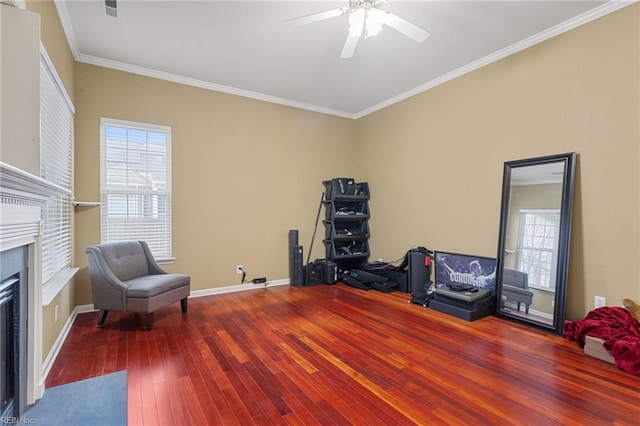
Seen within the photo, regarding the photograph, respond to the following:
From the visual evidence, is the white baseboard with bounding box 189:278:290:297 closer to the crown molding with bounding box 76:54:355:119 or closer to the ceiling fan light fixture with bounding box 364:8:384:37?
the crown molding with bounding box 76:54:355:119

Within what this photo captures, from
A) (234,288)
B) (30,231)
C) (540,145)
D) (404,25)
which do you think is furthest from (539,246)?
(30,231)

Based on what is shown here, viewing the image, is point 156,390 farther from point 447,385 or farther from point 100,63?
point 100,63

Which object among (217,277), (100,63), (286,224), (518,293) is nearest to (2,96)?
(100,63)

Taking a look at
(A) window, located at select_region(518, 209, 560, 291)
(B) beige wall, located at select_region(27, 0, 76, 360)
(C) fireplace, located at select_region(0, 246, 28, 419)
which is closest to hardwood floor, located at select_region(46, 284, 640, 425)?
(B) beige wall, located at select_region(27, 0, 76, 360)

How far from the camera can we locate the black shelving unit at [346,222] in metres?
5.19

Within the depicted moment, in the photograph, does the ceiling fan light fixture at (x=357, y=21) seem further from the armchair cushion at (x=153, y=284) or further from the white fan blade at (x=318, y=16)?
the armchair cushion at (x=153, y=284)

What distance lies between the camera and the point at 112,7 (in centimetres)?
270

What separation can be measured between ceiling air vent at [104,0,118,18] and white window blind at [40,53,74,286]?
0.75 m

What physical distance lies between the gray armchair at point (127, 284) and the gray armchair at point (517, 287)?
3623 millimetres

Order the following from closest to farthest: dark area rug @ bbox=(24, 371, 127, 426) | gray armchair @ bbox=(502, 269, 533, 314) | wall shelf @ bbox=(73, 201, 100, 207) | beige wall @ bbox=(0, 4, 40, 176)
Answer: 1. beige wall @ bbox=(0, 4, 40, 176)
2. dark area rug @ bbox=(24, 371, 127, 426)
3. gray armchair @ bbox=(502, 269, 533, 314)
4. wall shelf @ bbox=(73, 201, 100, 207)

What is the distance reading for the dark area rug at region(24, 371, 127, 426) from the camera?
171 centimetres

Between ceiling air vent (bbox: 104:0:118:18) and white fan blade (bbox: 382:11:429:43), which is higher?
ceiling air vent (bbox: 104:0:118:18)

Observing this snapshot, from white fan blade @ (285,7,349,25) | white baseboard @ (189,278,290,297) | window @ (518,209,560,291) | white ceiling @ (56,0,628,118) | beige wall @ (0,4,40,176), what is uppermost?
white ceiling @ (56,0,628,118)

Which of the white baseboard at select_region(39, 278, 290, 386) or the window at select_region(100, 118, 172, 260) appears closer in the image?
the white baseboard at select_region(39, 278, 290, 386)
